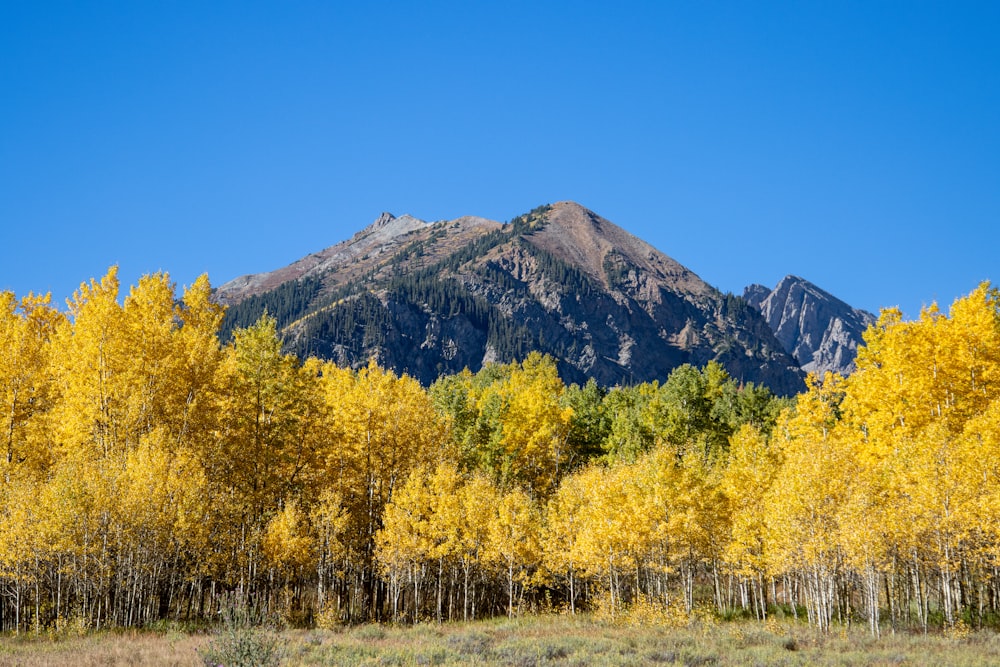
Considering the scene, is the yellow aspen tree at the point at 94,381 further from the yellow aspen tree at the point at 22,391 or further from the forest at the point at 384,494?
the yellow aspen tree at the point at 22,391

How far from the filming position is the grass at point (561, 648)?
75.1 ft

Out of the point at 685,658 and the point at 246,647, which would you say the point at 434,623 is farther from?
the point at 246,647

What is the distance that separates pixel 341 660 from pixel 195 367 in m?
18.0

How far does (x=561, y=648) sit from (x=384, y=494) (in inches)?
781

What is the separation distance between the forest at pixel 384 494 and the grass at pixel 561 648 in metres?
Answer: 2.46

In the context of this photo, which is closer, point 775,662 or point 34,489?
point 775,662

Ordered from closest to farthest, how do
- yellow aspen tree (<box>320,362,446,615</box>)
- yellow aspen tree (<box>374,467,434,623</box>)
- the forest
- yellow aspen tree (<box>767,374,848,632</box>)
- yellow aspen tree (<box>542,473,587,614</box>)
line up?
the forest → yellow aspen tree (<box>767,374,848,632</box>) → yellow aspen tree (<box>542,473,587,614</box>) → yellow aspen tree (<box>374,467,434,623</box>) → yellow aspen tree (<box>320,362,446,615</box>)

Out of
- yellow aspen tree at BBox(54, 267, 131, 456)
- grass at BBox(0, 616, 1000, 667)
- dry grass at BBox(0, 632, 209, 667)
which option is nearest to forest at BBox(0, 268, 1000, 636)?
yellow aspen tree at BBox(54, 267, 131, 456)

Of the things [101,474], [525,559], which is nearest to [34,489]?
[101,474]

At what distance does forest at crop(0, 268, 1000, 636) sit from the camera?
96.6ft

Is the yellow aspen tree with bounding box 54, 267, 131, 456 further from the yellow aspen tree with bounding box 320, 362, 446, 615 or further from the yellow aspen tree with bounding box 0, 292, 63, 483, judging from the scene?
the yellow aspen tree with bounding box 320, 362, 446, 615

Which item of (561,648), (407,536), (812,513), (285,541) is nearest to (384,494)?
(407,536)

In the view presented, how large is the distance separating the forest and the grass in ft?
8.09

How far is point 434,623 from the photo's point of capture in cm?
3772
